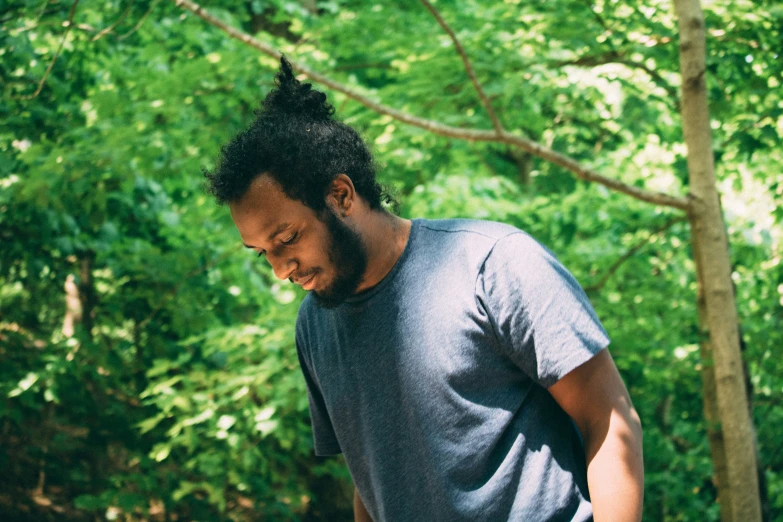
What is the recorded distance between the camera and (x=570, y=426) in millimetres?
1410

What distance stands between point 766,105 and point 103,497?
12.9 feet

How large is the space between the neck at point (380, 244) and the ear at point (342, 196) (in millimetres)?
46

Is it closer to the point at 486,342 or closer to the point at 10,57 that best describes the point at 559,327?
the point at 486,342

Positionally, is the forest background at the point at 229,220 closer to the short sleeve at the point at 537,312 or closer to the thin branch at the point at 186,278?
the thin branch at the point at 186,278

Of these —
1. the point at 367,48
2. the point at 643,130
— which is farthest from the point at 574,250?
the point at 367,48

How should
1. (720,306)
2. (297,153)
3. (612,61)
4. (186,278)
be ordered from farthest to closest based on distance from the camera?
(186,278) < (612,61) < (720,306) < (297,153)

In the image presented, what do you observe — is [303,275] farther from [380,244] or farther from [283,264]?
[380,244]

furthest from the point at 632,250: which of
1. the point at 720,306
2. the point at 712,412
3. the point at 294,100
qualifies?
the point at 294,100

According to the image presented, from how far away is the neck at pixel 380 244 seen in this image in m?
1.50

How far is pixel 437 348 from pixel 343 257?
0.26m

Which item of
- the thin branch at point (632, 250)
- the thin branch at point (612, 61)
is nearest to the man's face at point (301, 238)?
the thin branch at point (632, 250)

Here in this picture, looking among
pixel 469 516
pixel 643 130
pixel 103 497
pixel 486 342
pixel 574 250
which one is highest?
pixel 486 342

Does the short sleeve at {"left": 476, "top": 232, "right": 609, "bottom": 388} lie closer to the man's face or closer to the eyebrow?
the man's face

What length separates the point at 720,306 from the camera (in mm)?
2898
